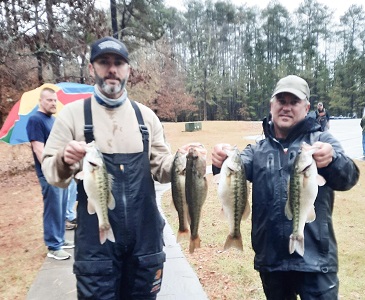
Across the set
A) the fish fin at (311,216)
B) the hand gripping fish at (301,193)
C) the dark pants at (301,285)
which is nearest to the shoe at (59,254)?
the dark pants at (301,285)

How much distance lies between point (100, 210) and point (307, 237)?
1.47m

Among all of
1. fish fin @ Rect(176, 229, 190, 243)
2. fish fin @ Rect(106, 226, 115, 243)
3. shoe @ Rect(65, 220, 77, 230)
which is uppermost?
fish fin @ Rect(106, 226, 115, 243)

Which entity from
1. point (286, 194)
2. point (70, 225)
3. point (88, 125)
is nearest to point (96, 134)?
point (88, 125)

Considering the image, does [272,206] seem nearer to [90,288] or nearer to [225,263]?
[90,288]

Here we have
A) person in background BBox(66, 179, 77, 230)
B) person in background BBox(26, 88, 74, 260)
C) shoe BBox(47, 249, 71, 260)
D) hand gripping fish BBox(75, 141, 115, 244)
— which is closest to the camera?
hand gripping fish BBox(75, 141, 115, 244)

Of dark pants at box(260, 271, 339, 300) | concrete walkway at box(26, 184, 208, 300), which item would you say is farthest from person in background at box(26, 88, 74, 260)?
dark pants at box(260, 271, 339, 300)

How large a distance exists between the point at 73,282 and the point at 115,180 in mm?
2493

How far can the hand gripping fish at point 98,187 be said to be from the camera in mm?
2211

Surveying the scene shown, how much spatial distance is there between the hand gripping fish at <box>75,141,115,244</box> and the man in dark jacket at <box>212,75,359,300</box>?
2.69 ft

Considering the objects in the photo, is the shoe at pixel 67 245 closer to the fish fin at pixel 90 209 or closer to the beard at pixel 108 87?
the fish fin at pixel 90 209

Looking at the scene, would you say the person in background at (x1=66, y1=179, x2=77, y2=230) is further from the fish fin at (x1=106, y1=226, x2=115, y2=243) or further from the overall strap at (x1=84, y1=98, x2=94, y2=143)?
the fish fin at (x1=106, y1=226, x2=115, y2=243)

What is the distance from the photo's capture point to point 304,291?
2.55m

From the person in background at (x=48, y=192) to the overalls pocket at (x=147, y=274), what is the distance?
258 centimetres

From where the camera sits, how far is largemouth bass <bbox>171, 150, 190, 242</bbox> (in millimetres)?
2521
